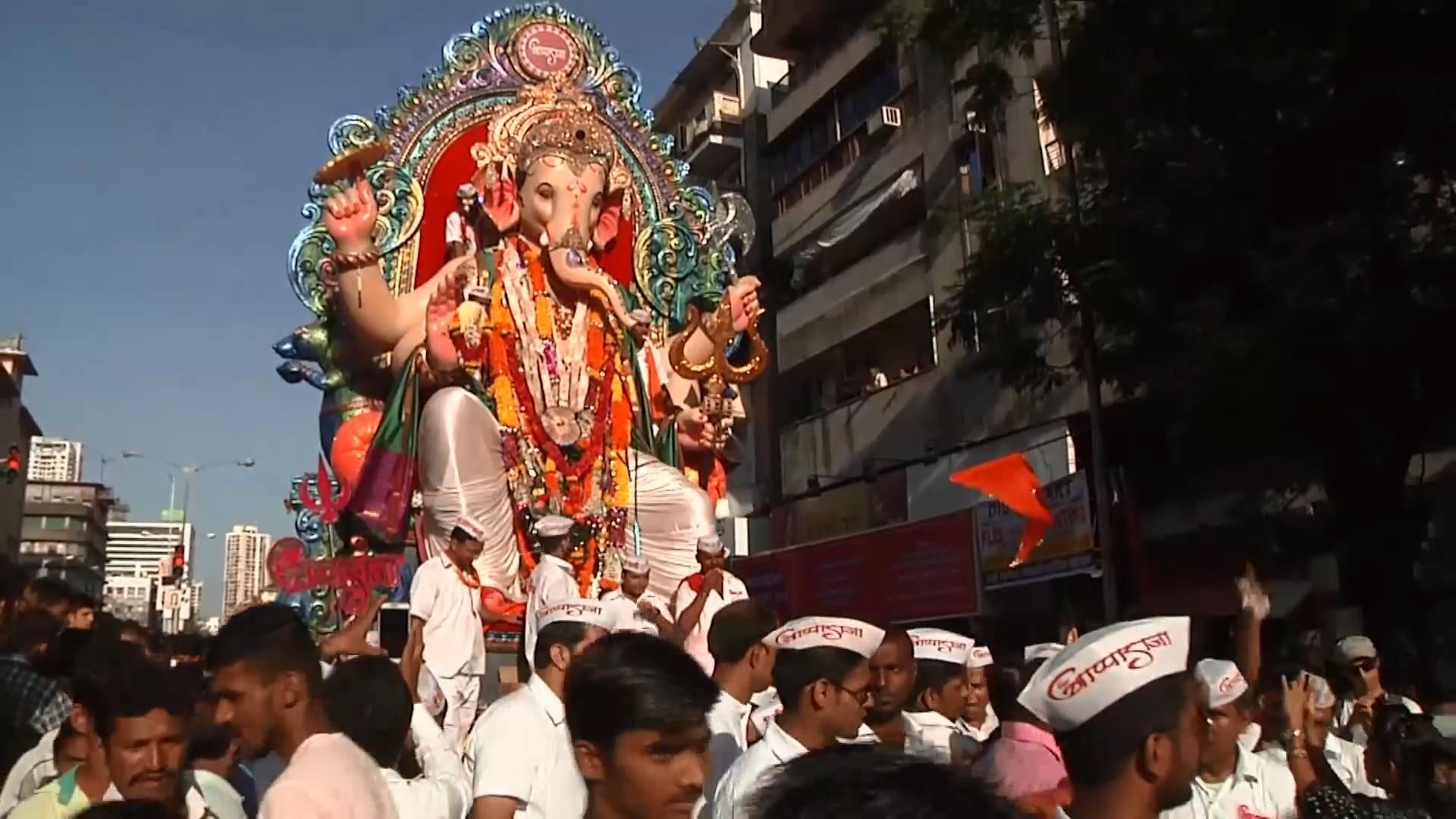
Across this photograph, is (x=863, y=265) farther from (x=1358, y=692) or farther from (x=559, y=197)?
(x=1358, y=692)

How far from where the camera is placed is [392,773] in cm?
319

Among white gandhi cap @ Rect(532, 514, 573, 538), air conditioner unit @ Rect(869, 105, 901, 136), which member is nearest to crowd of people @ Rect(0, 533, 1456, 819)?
white gandhi cap @ Rect(532, 514, 573, 538)

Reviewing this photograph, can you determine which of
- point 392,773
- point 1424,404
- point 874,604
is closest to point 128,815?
point 392,773

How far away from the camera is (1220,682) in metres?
3.40

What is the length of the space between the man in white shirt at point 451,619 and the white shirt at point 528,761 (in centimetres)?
288

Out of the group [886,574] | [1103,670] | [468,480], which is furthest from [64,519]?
[1103,670]

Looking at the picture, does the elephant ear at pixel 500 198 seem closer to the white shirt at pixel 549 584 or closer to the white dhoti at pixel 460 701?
the white shirt at pixel 549 584

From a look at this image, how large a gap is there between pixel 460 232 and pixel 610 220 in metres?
1.57

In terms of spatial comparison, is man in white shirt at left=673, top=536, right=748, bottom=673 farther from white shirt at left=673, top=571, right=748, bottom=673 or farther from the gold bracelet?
the gold bracelet

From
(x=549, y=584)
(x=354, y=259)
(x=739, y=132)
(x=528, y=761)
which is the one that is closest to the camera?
(x=528, y=761)

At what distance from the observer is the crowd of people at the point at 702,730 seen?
2311mm

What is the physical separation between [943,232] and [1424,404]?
817 centimetres

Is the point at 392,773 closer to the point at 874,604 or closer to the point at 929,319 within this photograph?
the point at 874,604

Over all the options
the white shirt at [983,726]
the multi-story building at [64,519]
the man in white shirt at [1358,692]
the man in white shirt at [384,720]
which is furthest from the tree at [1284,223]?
the multi-story building at [64,519]
